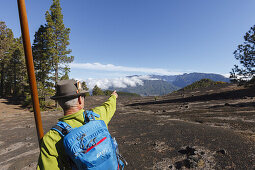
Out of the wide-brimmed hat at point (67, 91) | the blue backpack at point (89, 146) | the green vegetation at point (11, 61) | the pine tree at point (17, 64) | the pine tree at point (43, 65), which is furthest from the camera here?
the pine tree at point (17, 64)

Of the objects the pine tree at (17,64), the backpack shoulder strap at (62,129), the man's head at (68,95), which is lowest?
the backpack shoulder strap at (62,129)

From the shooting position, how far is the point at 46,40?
20609 millimetres

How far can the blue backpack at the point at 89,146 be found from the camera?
157 centimetres

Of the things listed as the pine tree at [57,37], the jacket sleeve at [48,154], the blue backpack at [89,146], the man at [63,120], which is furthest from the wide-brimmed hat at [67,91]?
the pine tree at [57,37]

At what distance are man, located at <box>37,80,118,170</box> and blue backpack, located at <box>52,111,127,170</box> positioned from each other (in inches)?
5.1

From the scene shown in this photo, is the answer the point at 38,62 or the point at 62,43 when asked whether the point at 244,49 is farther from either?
the point at 38,62

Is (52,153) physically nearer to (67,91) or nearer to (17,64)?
(67,91)

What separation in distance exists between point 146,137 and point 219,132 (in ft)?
12.4

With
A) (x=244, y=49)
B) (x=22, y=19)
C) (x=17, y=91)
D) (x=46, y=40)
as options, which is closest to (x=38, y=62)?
(x=46, y=40)

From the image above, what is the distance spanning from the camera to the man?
167 centimetres

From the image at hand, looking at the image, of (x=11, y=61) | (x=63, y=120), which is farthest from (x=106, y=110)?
(x=11, y=61)

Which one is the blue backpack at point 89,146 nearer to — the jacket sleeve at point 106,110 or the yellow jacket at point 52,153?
the yellow jacket at point 52,153

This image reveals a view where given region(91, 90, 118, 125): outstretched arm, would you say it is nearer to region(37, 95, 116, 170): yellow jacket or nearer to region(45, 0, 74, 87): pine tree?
region(37, 95, 116, 170): yellow jacket

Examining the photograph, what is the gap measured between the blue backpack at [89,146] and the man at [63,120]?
129 millimetres
